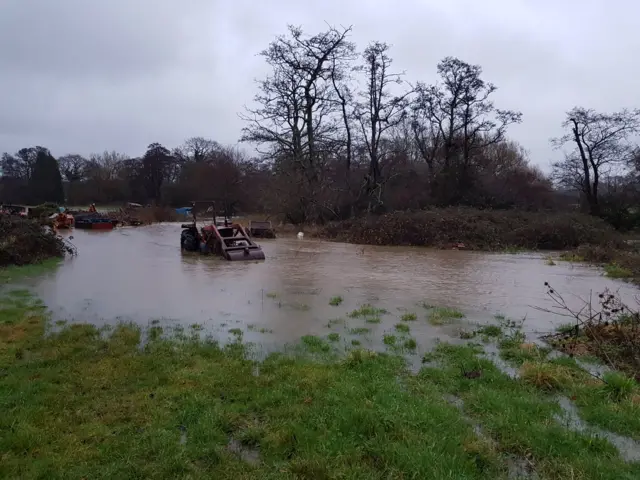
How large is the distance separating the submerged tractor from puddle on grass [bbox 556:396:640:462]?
1378cm

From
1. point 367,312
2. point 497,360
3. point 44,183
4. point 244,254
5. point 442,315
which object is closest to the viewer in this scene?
point 497,360

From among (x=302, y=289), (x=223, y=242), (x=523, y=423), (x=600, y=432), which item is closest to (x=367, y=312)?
(x=302, y=289)

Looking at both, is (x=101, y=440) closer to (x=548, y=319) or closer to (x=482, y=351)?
(x=482, y=351)

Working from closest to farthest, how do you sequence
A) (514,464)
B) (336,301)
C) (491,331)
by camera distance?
(514,464) → (491,331) → (336,301)

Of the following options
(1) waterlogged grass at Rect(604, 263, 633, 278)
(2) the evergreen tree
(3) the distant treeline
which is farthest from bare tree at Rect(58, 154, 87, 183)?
(1) waterlogged grass at Rect(604, 263, 633, 278)

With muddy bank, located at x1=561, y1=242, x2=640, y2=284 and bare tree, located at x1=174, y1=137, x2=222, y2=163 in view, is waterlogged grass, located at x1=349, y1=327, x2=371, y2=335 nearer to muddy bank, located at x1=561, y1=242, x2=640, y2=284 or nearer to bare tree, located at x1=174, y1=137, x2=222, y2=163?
muddy bank, located at x1=561, y1=242, x2=640, y2=284

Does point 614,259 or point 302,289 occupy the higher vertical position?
point 614,259

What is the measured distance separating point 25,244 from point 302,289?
10.3 m

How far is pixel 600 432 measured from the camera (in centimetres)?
425

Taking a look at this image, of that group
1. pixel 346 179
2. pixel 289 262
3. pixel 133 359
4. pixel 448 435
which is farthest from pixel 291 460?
pixel 346 179

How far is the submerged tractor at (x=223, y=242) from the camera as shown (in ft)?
57.8

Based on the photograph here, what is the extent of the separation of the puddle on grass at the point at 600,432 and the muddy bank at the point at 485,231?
61.2 ft

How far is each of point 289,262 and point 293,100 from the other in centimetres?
1864

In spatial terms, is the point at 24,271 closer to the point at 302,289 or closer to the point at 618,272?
the point at 302,289
